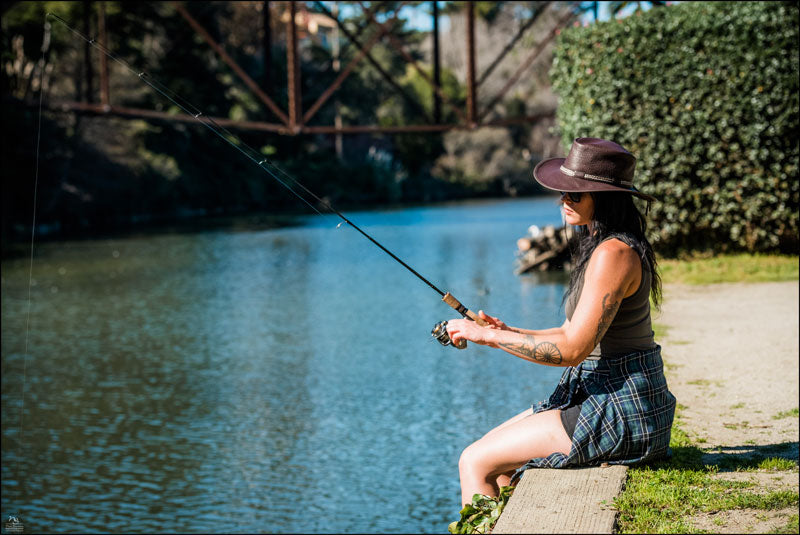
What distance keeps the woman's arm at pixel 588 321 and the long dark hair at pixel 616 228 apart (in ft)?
0.23

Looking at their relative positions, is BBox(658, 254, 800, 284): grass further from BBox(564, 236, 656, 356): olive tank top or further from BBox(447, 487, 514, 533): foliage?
BBox(447, 487, 514, 533): foliage

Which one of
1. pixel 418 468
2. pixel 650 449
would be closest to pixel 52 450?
pixel 418 468

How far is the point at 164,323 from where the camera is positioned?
1346 centimetres

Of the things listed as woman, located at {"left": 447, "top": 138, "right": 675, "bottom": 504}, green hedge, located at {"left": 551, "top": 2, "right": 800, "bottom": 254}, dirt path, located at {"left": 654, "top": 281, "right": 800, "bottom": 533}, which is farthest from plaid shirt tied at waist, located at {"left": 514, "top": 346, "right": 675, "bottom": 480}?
green hedge, located at {"left": 551, "top": 2, "right": 800, "bottom": 254}

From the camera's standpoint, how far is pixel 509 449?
139 inches

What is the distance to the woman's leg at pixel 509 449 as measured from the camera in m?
3.53

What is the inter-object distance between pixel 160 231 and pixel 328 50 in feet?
73.7

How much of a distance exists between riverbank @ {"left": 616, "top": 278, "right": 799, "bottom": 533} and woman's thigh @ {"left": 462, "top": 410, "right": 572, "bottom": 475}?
0.30m

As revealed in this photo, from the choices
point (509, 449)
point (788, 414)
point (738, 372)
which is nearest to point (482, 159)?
point (738, 372)

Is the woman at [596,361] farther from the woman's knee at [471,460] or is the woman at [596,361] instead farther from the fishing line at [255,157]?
the fishing line at [255,157]

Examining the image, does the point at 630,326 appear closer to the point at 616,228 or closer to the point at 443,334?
the point at 616,228

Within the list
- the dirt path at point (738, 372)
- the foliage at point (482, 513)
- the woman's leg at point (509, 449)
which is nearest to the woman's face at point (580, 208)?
the woman's leg at point (509, 449)

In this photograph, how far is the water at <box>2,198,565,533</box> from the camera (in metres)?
7.00

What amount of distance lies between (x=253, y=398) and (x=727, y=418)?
5088 millimetres
